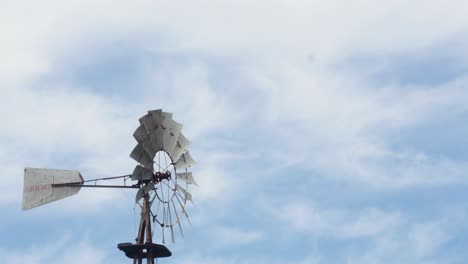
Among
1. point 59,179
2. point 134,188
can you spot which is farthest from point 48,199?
point 134,188

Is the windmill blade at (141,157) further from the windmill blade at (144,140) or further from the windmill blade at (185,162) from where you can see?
the windmill blade at (185,162)

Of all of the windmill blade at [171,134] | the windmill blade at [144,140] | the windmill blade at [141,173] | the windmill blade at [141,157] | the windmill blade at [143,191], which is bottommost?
the windmill blade at [143,191]

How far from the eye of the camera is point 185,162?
191 feet

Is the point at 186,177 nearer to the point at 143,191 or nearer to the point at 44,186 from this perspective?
the point at 143,191

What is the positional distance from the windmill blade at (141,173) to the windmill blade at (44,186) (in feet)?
11.1

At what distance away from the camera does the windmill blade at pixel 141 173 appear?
185 ft

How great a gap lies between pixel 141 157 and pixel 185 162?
305cm

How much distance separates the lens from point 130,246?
54.9 meters

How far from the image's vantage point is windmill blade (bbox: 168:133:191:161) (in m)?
57.9

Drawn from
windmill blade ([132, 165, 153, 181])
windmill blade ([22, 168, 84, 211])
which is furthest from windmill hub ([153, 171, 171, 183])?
windmill blade ([22, 168, 84, 211])

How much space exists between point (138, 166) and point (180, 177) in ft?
9.98

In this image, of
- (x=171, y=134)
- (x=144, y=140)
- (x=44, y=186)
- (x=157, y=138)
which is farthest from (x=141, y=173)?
(x=44, y=186)

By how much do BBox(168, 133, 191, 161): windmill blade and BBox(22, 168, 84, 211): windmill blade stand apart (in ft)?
17.9

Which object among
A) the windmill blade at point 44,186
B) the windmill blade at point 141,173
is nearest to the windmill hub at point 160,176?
the windmill blade at point 141,173
